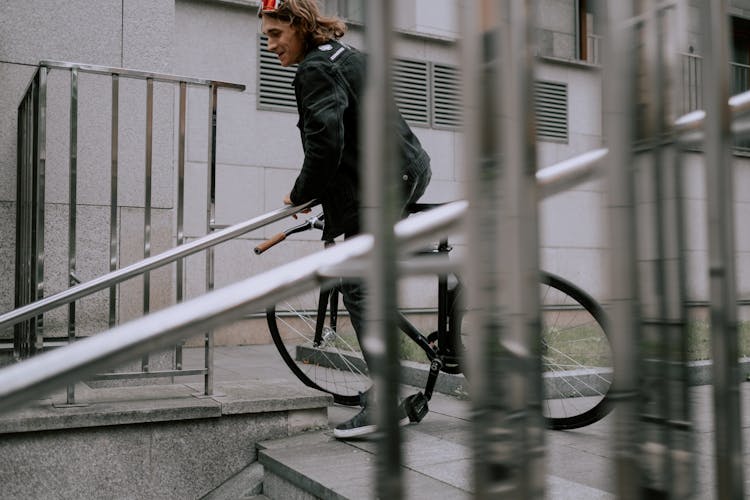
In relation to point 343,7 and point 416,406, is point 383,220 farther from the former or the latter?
point 343,7

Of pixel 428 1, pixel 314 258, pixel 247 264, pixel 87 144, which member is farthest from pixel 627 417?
pixel 247 264

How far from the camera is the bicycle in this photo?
10.8 feet

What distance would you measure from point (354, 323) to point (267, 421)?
0.62 metres

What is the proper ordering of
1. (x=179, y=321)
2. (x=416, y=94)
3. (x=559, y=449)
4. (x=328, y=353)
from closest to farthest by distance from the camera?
(x=179, y=321) < (x=559, y=449) < (x=328, y=353) < (x=416, y=94)

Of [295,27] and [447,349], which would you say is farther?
[447,349]

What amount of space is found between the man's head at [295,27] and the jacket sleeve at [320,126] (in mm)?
213

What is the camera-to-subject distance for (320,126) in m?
3.13

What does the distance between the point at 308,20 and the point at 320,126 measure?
0.52 meters

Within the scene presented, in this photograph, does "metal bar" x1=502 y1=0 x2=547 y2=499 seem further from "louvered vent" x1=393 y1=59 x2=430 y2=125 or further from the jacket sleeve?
"louvered vent" x1=393 y1=59 x2=430 y2=125

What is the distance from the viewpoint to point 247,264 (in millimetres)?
7383

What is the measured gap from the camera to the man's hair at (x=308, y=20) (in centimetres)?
330

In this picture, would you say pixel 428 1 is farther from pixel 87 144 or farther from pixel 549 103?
pixel 549 103

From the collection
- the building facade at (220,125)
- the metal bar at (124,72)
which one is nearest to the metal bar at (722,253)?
the building facade at (220,125)

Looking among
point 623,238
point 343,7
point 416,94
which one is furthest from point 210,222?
point 343,7
